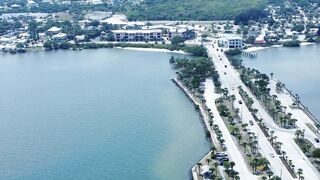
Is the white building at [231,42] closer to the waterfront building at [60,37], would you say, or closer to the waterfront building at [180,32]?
the waterfront building at [180,32]

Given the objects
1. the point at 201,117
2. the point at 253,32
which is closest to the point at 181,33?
the point at 253,32

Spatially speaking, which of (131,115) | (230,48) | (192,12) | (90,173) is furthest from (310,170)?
(192,12)

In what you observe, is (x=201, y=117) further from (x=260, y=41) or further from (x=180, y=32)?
(x=180, y=32)

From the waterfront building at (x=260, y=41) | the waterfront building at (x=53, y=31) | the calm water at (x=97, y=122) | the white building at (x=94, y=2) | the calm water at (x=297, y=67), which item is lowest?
the calm water at (x=97, y=122)

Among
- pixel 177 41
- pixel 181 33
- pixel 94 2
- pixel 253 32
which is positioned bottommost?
pixel 177 41

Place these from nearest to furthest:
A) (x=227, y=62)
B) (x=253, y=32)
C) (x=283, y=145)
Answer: (x=283, y=145)
(x=227, y=62)
(x=253, y=32)

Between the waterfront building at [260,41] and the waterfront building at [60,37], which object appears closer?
the waterfront building at [260,41]

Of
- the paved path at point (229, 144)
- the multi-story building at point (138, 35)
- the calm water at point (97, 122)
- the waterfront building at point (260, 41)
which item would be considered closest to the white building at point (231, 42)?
the waterfront building at point (260, 41)
